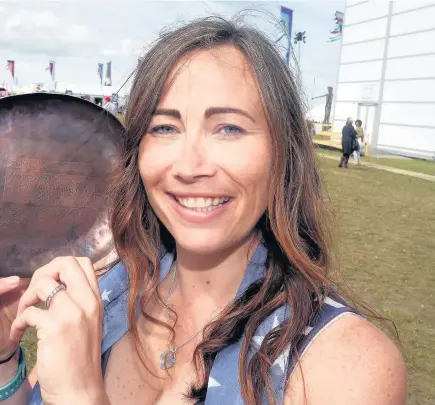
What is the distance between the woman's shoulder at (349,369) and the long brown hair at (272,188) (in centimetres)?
11

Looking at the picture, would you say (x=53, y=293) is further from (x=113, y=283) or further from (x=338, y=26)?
(x=338, y=26)

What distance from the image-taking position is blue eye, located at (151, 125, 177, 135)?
68.9 inches

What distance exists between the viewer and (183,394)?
1693mm

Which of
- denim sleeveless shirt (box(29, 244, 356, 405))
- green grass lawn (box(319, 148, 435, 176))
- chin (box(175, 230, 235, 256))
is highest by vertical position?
chin (box(175, 230, 235, 256))

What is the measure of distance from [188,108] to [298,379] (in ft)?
3.06

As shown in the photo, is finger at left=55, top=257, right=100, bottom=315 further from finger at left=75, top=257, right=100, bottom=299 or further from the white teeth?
the white teeth

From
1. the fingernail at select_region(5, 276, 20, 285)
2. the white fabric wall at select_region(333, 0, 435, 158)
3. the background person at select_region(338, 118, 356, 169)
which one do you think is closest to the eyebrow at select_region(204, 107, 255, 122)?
the fingernail at select_region(5, 276, 20, 285)

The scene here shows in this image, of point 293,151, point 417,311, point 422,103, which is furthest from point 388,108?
point 293,151

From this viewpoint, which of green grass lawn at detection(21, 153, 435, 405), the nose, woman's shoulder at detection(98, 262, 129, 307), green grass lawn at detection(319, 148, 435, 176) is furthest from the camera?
green grass lawn at detection(319, 148, 435, 176)

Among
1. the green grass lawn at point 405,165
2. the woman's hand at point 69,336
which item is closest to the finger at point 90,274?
the woman's hand at point 69,336

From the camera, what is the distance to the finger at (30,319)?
138 cm

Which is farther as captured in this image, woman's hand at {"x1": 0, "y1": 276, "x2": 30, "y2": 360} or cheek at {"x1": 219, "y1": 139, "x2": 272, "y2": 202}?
woman's hand at {"x1": 0, "y1": 276, "x2": 30, "y2": 360}

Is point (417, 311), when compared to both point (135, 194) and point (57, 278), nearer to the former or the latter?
point (135, 194)

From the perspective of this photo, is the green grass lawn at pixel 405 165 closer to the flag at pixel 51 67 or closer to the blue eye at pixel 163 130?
the blue eye at pixel 163 130
